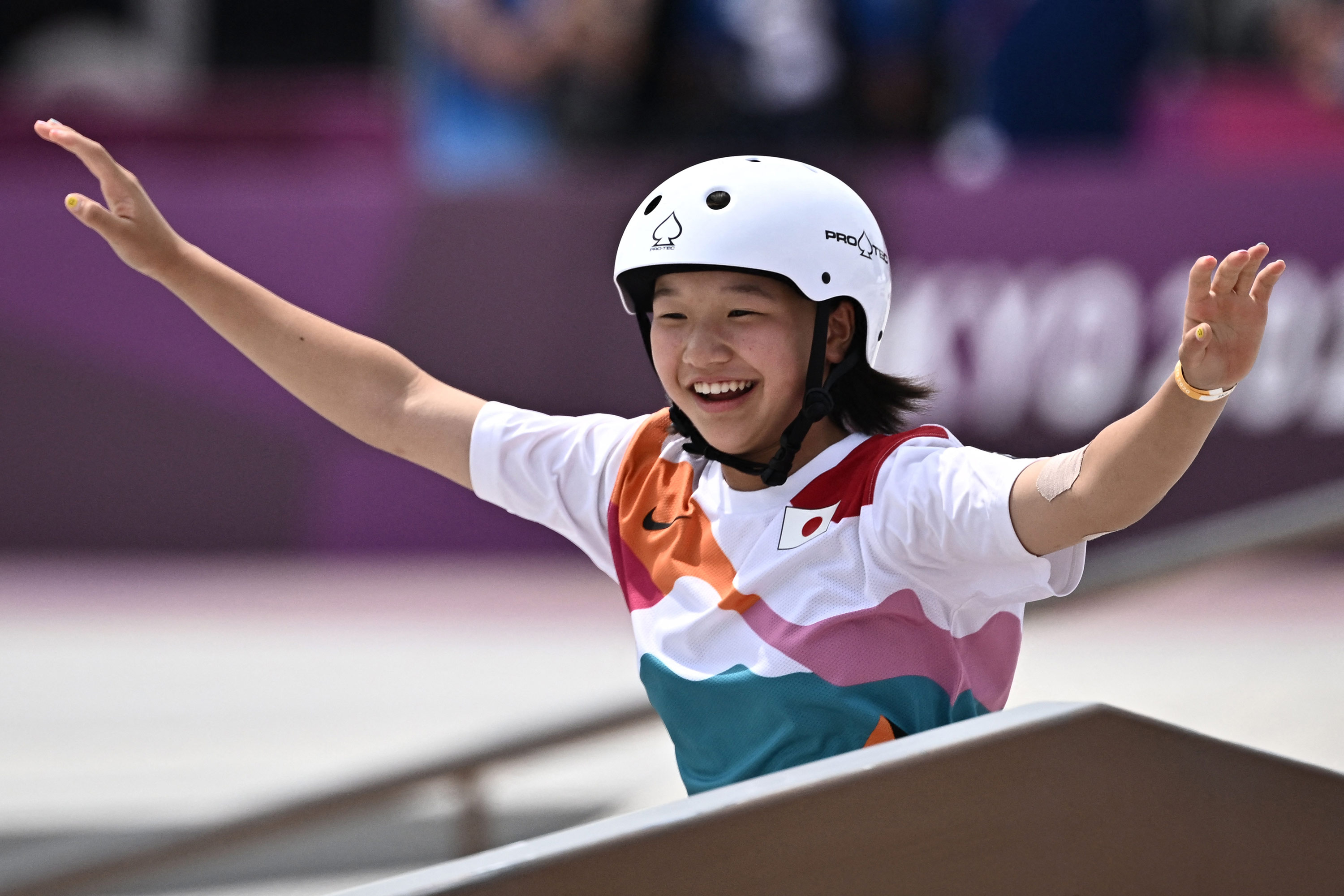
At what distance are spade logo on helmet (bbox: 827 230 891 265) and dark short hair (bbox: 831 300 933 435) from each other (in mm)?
85

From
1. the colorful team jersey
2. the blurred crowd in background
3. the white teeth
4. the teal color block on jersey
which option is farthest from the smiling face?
the blurred crowd in background

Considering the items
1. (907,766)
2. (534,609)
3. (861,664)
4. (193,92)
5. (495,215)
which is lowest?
(907,766)

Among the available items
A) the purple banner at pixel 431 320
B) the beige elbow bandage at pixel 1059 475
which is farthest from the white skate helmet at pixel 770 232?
the purple banner at pixel 431 320

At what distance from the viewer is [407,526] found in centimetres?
833

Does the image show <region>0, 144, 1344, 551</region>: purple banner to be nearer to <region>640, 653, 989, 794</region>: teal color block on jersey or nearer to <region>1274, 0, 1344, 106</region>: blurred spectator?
<region>1274, 0, 1344, 106</region>: blurred spectator

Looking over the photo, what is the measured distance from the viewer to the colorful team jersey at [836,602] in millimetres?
2225

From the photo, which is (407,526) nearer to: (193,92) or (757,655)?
(193,92)

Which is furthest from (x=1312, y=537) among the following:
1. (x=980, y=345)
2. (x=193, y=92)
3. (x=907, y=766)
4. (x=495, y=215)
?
(x=193, y=92)

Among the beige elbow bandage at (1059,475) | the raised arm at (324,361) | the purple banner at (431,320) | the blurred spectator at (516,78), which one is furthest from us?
the blurred spectator at (516,78)

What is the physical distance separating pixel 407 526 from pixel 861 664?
20.6 ft

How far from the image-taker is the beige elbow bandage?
205cm

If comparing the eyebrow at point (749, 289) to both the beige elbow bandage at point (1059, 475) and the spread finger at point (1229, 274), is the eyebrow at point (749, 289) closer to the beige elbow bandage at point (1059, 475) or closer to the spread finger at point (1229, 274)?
the beige elbow bandage at point (1059, 475)

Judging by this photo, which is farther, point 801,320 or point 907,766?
point 801,320

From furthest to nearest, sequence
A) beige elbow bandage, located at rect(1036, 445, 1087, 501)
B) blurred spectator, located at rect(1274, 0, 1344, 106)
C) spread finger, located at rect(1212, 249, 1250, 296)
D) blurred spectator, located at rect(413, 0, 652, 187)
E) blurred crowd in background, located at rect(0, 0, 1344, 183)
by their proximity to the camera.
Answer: blurred spectator, located at rect(1274, 0, 1344, 106), blurred spectator, located at rect(413, 0, 652, 187), blurred crowd in background, located at rect(0, 0, 1344, 183), beige elbow bandage, located at rect(1036, 445, 1087, 501), spread finger, located at rect(1212, 249, 1250, 296)
